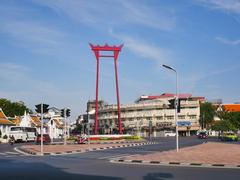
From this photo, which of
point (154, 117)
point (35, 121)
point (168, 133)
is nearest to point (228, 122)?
point (168, 133)

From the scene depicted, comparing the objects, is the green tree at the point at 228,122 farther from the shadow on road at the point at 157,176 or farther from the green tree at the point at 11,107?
the shadow on road at the point at 157,176

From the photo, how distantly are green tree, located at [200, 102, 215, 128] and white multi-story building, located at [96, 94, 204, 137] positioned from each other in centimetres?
Answer: 180

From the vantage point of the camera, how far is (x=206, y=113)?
4828 inches

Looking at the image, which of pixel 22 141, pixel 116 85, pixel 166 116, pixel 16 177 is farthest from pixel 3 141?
pixel 166 116

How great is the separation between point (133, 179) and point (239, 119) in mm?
105313

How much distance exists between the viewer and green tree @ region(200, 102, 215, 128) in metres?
122

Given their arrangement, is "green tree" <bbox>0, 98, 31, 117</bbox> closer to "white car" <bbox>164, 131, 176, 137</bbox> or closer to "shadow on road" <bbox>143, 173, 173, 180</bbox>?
"white car" <bbox>164, 131, 176, 137</bbox>

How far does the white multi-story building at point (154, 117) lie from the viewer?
126 m

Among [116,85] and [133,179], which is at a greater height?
[116,85]

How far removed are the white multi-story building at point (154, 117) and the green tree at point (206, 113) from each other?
5.91 ft

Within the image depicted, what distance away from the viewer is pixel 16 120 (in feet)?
311

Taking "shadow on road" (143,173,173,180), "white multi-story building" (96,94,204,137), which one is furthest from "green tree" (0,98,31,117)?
"shadow on road" (143,173,173,180)

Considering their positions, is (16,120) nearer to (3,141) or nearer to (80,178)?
(3,141)

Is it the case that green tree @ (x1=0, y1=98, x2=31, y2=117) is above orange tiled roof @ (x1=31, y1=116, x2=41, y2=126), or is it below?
above
